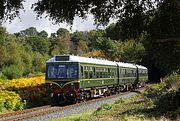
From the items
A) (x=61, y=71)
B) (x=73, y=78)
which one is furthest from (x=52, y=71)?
(x=73, y=78)

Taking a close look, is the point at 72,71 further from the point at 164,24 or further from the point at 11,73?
the point at 11,73

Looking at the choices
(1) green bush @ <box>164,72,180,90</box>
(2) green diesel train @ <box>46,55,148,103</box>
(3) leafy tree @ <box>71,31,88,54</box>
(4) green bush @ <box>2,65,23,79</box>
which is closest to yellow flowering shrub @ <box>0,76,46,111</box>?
(2) green diesel train @ <box>46,55,148,103</box>

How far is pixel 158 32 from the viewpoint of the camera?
593 inches

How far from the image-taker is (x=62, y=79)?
26781mm

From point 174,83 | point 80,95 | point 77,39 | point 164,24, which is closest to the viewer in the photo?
point 164,24

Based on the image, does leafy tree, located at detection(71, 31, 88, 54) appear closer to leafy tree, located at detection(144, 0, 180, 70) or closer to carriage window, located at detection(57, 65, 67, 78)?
carriage window, located at detection(57, 65, 67, 78)

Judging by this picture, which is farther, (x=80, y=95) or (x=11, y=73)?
(x=11, y=73)

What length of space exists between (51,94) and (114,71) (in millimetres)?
11045

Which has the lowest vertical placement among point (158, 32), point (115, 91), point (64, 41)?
point (115, 91)

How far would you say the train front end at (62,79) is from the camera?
2648cm

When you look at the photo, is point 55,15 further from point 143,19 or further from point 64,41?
point 64,41

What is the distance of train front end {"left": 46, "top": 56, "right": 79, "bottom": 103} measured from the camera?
86.9 feet

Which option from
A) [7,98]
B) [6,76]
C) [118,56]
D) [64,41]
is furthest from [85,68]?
[64,41]

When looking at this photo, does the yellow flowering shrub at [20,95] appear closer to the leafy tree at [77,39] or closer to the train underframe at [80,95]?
the train underframe at [80,95]
